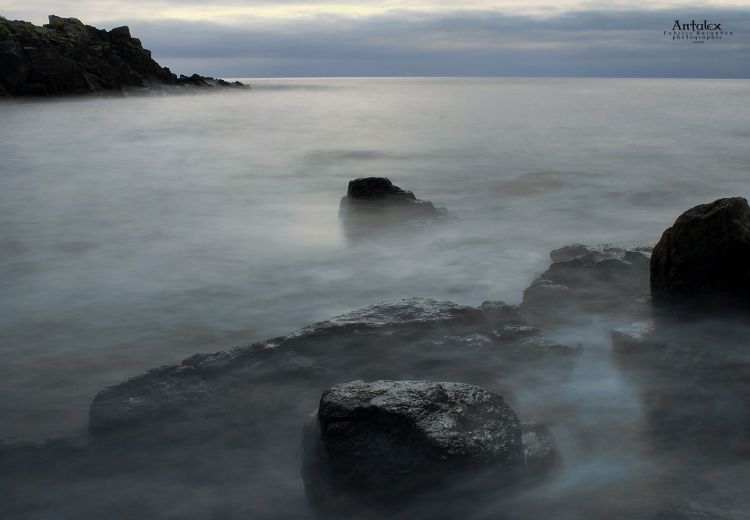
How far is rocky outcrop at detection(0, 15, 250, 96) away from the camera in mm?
47875

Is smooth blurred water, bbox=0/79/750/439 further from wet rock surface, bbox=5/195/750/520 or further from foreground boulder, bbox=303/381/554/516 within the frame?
foreground boulder, bbox=303/381/554/516

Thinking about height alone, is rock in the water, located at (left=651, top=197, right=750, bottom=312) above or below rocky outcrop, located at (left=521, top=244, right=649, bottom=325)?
above

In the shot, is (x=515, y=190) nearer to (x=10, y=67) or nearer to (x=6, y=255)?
(x=6, y=255)

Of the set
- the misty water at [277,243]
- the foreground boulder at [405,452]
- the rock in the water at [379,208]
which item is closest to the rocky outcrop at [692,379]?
the misty water at [277,243]

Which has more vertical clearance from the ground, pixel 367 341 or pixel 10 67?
pixel 10 67

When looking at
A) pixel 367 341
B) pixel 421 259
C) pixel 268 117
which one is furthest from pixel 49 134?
pixel 367 341

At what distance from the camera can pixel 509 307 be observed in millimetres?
5906

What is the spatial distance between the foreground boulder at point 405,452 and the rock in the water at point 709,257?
9.11 feet

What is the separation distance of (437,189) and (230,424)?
11535 millimetres

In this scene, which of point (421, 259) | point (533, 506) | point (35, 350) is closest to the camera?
point (533, 506)

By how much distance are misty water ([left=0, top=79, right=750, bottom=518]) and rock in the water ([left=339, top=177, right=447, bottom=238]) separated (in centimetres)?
36

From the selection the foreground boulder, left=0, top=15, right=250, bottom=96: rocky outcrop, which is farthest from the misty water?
left=0, top=15, right=250, bottom=96: rocky outcrop

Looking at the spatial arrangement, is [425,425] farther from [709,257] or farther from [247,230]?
[247,230]

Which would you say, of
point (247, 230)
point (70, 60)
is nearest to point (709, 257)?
point (247, 230)
